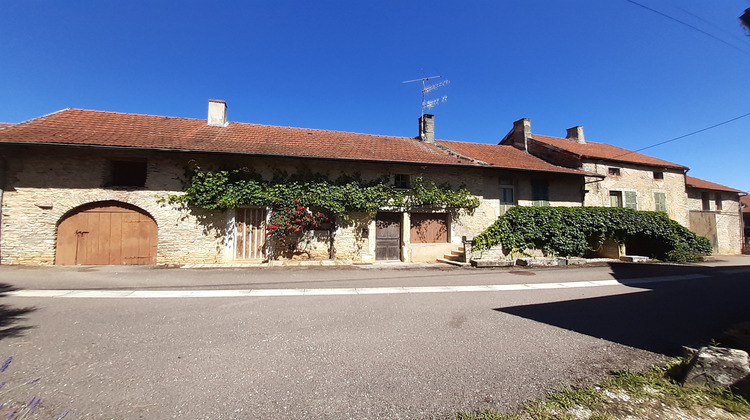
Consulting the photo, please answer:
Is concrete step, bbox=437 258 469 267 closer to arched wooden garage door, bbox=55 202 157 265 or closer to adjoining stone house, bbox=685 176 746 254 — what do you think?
arched wooden garage door, bbox=55 202 157 265

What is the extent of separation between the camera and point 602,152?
664 inches

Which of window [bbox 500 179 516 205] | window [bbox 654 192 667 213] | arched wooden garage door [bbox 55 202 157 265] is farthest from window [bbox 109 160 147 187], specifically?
window [bbox 654 192 667 213]

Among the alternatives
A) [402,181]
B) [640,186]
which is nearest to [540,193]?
[402,181]

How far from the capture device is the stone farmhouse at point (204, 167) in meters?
9.43

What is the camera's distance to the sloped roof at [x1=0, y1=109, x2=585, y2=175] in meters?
9.80

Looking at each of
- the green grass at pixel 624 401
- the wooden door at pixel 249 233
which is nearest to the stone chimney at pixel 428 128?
the wooden door at pixel 249 233

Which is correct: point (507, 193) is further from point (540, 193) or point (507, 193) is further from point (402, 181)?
point (402, 181)

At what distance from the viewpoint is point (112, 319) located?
430 centimetres

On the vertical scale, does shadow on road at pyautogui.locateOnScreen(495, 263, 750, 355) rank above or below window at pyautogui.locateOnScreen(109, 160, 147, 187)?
below

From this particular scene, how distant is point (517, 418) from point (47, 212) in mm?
13824

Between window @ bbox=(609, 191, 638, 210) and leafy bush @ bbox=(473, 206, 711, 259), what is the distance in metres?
1.87

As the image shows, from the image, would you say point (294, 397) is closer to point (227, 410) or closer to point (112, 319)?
point (227, 410)

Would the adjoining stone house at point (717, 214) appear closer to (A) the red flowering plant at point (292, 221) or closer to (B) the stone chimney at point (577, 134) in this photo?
(B) the stone chimney at point (577, 134)

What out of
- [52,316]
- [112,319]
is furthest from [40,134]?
[112,319]
